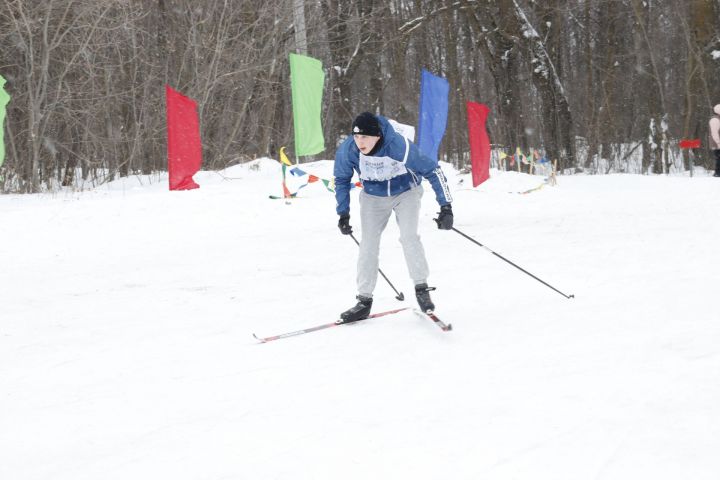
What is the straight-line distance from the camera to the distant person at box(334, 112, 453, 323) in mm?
5266

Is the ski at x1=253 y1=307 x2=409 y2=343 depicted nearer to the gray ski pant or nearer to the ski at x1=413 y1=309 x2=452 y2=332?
the gray ski pant

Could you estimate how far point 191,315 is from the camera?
19.7 ft

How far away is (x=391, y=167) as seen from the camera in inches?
210

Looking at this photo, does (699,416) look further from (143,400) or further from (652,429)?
(143,400)

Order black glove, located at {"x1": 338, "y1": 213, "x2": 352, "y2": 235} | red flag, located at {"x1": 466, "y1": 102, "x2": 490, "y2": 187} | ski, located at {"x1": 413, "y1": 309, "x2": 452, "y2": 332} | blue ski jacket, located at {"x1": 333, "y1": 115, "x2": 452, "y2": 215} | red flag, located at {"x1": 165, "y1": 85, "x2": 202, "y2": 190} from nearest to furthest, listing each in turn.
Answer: ski, located at {"x1": 413, "y1": 309, "x2": 452, "y2": 332} < blue ski jacket, located at {"x1": 333, "y1": 115, "x2": 452, "y2": 215} < black glove, located at {"x1": 338, "y1": 213, "x2": 352, "y2": 235} < red flag, located at {"x1": 165, "y1": 85, "x2": 202, "y2": 190} < red flag, located at {"x1": 466, "y1": 102, "x2": 490, "y2": 187}

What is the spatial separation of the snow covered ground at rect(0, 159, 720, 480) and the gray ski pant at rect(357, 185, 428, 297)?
329mm

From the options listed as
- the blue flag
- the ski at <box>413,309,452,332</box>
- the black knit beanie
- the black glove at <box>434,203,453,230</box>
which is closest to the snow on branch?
the blue flag

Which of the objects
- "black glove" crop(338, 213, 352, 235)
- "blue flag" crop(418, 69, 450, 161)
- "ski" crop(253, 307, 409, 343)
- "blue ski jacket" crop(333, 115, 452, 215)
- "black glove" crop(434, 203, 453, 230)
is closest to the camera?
"ski" crop(253, 307, 409, 343)

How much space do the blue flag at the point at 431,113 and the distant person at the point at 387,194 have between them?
7.58 meters

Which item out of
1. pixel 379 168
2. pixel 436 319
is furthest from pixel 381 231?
pixel 436 319

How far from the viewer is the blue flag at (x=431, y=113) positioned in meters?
12.9

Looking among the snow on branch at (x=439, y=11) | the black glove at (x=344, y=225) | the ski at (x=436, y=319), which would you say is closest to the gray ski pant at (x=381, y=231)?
the black glove at (x=344, y=225)

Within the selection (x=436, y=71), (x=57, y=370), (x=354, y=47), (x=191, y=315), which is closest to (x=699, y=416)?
(x=57, y=370)

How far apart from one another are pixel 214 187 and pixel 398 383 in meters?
10.5
